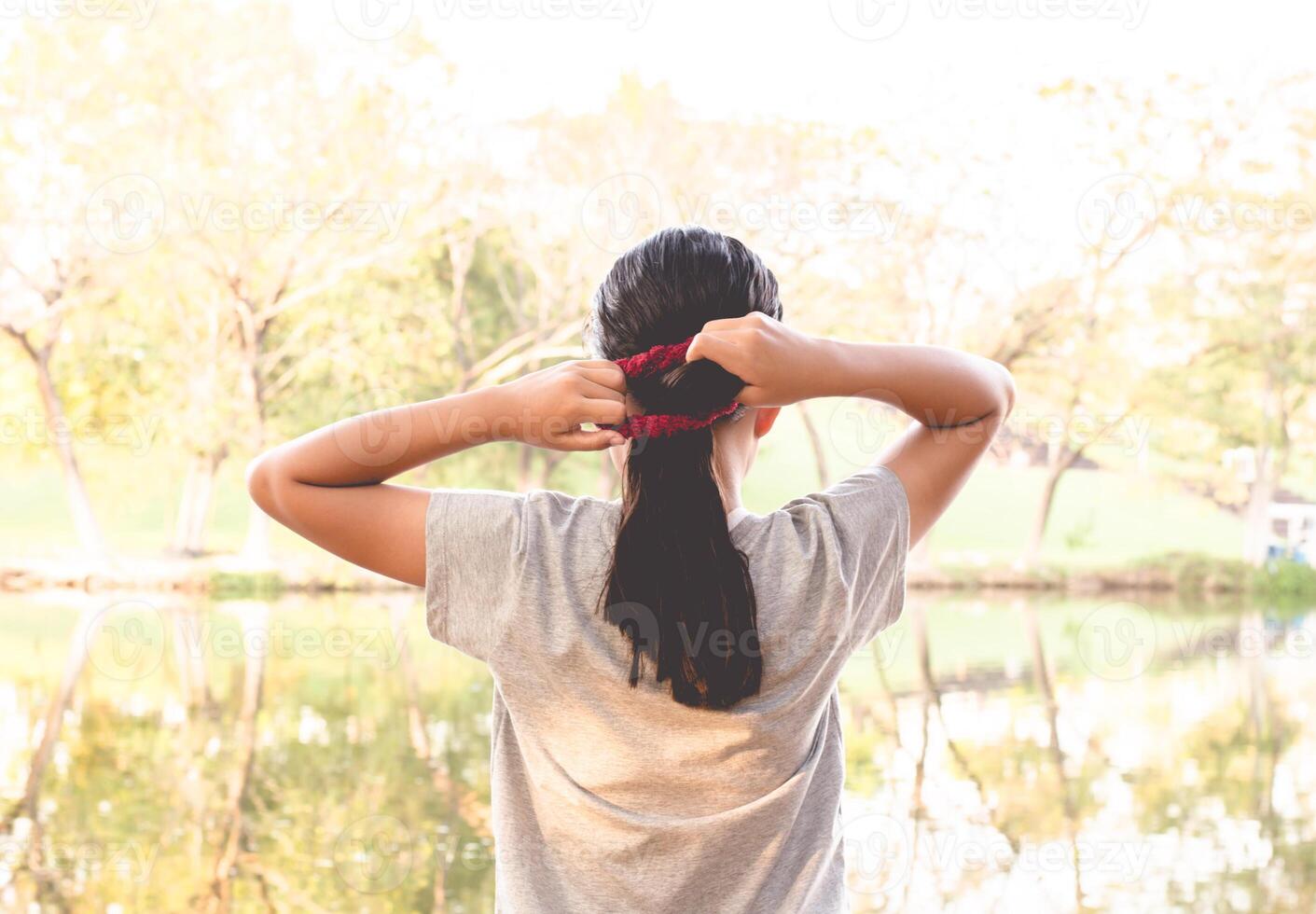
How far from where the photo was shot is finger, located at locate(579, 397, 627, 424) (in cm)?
86

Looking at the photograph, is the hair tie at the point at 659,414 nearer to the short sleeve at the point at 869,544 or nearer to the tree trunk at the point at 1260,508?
the short sleeve at the point at 869,544

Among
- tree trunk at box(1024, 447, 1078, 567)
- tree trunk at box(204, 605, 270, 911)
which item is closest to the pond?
tree trunk at box(204, 605, 270, 911)

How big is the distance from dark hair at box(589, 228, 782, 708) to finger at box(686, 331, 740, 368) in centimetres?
5

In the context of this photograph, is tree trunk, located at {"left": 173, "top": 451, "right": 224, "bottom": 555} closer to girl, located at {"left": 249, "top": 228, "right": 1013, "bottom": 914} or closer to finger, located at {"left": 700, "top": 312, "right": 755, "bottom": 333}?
girl, located at {"left": 249, "top": 228, "right": 1013, "bottom": 914}

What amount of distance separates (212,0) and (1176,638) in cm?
991

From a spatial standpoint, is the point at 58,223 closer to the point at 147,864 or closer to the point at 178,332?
the point at 178,332

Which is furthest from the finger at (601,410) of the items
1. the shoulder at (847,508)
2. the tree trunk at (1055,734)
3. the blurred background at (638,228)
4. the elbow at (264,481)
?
the blurred background at (638,228)

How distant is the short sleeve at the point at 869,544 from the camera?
917mm

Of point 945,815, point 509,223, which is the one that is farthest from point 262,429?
point 945,815

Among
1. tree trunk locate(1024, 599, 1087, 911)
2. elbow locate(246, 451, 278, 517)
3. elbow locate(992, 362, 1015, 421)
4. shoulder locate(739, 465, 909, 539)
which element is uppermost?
elbow locate(992, 362, 1015, 421)

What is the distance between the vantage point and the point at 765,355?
2.82 feet

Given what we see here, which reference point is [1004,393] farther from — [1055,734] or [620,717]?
[1055,734]

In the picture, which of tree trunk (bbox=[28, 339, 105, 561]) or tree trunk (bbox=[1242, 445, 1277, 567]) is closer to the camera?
tree trunk (bbox=[28, 339, 105, 561])

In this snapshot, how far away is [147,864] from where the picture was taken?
3.95 metres
